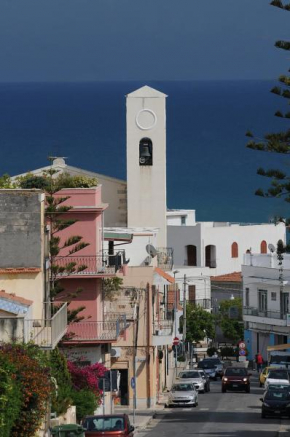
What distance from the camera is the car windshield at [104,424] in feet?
126

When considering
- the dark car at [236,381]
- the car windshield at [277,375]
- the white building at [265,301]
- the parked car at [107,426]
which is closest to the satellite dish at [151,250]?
the dark car at [236,381]

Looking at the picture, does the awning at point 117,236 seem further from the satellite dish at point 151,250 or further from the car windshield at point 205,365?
the car windshield at point 205,365

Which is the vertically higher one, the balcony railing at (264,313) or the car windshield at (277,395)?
the balcony railing at (264,313)

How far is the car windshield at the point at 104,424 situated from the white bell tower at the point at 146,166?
31.1 meters

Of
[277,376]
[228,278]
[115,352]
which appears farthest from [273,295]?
[115,352]

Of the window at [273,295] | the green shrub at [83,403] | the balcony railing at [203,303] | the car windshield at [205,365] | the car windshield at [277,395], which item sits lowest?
the green shrub at [83,403]

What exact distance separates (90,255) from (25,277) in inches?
353

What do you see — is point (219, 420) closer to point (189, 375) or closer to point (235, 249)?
point (189, 375)

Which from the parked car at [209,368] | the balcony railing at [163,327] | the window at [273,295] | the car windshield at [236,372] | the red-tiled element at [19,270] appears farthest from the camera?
the window at [273,295]

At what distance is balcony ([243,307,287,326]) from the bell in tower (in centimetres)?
1829

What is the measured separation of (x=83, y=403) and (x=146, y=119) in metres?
26.7

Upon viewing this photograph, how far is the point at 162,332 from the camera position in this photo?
58.3m

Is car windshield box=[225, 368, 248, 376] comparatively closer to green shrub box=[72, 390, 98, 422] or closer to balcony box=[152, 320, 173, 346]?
balcony box=[152, 320, 173, 346]

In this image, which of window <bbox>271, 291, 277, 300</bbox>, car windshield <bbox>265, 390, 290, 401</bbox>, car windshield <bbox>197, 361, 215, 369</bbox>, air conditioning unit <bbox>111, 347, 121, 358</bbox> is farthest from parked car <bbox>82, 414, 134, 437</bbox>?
window <bbox>271, 291, 277, 300</bbox>
